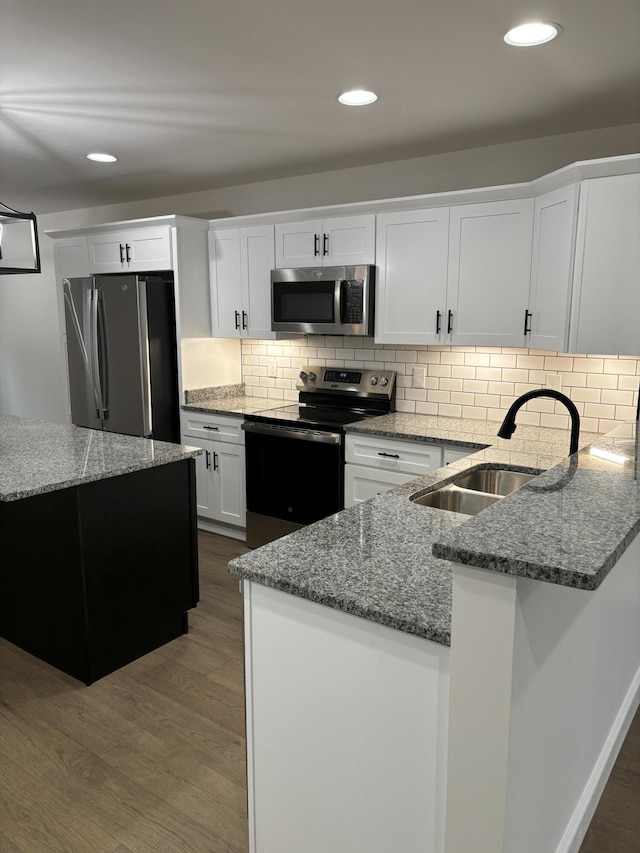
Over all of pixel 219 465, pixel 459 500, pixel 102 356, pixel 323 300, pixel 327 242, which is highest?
pixel 327 242

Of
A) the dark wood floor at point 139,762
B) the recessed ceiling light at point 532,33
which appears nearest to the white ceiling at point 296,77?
the recessed ceiling light at point 532,33

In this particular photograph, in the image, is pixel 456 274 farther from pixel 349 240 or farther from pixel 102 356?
pixel 102 356

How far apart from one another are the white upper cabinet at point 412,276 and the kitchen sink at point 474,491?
1271mm

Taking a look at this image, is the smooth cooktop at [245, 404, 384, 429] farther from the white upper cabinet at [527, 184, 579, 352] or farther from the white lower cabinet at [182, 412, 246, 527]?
the white upper cabinet at [527, 184, 579, 352]

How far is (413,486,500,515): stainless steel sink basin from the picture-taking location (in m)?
2.26

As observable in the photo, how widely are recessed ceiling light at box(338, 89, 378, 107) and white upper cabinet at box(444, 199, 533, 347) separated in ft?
2.87

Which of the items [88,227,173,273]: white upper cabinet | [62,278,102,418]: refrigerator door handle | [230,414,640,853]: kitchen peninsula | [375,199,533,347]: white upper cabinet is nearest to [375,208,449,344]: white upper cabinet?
[375,199,533,347]: white upper cabinet

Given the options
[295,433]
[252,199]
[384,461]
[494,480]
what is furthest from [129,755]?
[252,199]

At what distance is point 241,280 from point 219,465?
4.31 feet

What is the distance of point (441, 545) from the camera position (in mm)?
1113

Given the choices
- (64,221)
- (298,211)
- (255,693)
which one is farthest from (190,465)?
(64,221)

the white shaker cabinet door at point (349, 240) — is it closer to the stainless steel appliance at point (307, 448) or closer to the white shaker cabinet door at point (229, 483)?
the stainless steel appliance at point (307, 448)

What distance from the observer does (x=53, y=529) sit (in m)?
2.67

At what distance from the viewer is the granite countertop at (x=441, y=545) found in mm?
1086
